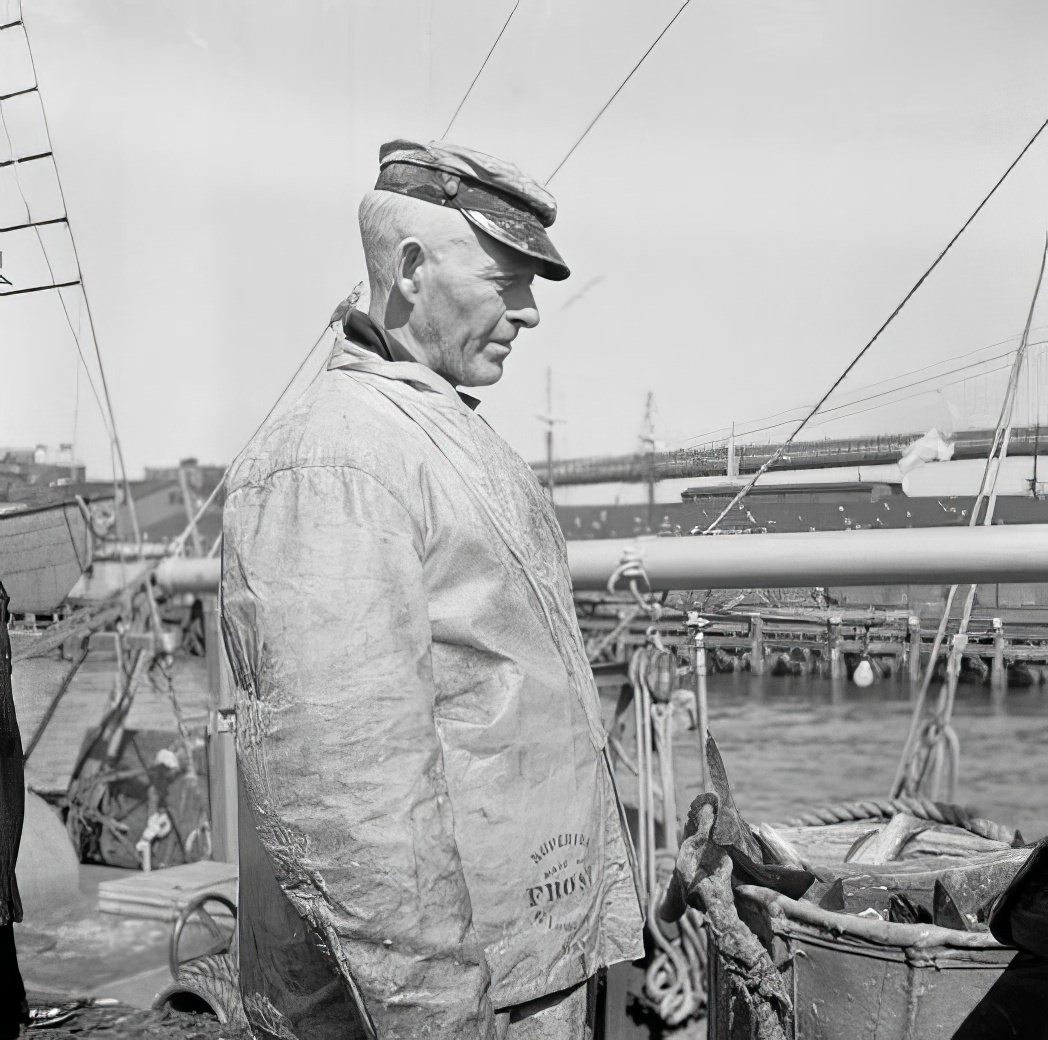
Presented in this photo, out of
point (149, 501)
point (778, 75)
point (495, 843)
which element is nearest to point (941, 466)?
point (778, 75)

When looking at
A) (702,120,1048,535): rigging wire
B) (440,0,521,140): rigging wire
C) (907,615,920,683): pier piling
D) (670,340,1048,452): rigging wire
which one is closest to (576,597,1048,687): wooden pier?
(907,615,920,683): pier piling

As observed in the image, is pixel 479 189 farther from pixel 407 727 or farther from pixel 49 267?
pixel 49 267

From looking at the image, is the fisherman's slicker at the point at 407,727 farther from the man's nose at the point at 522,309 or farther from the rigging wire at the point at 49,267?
the rigging wire at the point at 49,267

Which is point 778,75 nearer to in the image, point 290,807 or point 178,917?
point 178,917

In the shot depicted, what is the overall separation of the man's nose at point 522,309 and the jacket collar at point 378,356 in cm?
8

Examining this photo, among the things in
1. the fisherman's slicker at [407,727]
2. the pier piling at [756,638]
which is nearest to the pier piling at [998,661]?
the pier piling at [756,638]

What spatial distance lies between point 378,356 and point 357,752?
1.21 ft

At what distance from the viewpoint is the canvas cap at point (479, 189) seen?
1107 mm

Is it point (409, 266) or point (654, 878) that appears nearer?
point (409, 266)

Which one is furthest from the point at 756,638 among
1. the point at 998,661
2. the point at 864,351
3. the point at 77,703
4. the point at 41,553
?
the point at 77,703

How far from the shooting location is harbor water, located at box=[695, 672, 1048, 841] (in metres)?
2.88

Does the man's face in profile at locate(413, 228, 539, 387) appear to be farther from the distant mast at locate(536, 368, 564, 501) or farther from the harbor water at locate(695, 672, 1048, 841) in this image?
the distant mast at locate(536, 368, 564, 501)

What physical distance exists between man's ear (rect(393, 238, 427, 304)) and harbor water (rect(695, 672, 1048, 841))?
1598mm

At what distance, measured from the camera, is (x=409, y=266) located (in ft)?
3.69
